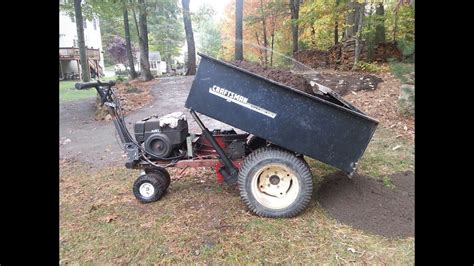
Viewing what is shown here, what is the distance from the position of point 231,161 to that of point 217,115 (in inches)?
27.2

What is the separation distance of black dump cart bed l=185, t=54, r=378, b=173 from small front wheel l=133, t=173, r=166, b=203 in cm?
124

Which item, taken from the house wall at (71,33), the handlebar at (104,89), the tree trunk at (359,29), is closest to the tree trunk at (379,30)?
the tree trunk at (359,29)

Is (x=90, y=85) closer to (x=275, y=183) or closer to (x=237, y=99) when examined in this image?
(x=237, y=99)

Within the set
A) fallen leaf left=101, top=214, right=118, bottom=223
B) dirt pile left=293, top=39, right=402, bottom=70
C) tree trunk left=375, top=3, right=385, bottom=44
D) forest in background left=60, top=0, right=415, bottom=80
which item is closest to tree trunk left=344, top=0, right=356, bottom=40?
forest in background left=60, top=0, right=415, bottom=80

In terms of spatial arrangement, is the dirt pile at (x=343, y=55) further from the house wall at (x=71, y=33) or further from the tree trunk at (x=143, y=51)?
the house wall at (x=71, y=33)

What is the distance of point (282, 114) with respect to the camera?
3625mm

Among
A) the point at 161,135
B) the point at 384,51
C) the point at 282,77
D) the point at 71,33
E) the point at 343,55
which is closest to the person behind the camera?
the point at 282,77

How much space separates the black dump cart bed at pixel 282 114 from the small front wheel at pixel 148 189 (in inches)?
49.0

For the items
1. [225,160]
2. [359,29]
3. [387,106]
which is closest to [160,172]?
[225,160]

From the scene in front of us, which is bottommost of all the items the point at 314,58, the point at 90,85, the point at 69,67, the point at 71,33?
the point at 90,85

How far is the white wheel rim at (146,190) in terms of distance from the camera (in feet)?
14.2

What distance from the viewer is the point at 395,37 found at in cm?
1503

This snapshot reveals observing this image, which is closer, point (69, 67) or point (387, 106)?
point (387, 106)

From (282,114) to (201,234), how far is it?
1.48 metres
